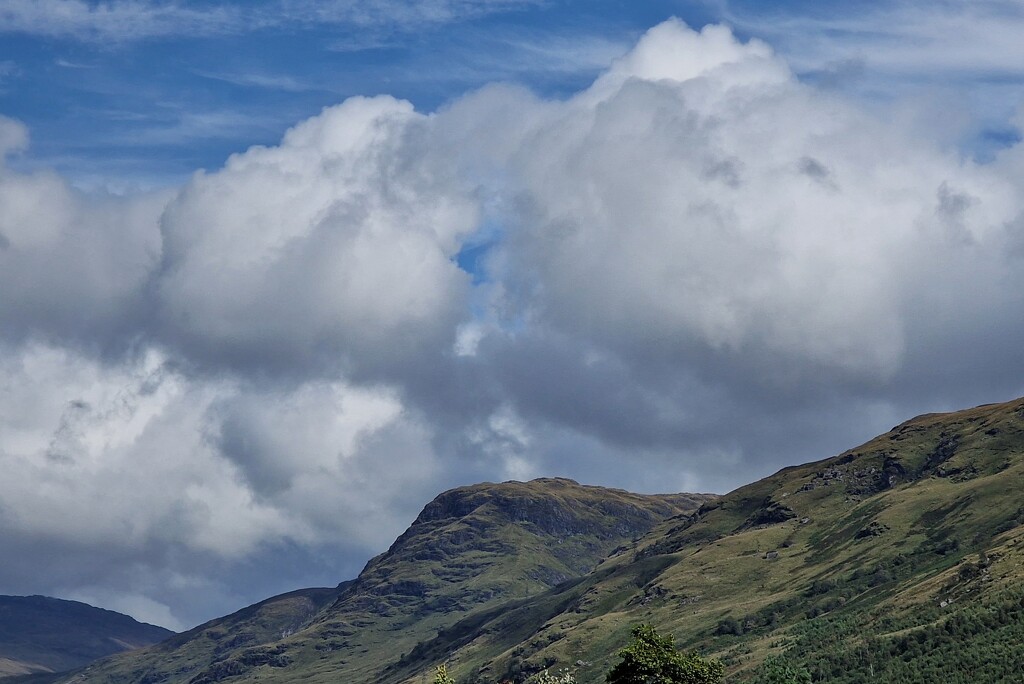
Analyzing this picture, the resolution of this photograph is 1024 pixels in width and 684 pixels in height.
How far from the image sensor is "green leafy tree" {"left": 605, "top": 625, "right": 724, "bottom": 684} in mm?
161250

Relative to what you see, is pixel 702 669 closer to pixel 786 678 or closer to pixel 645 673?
pixel 645 673

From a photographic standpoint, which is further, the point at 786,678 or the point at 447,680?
the point at 786,678

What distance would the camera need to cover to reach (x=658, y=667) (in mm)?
161000

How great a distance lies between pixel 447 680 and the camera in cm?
16000

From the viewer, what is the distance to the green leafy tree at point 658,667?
16125 centimetres

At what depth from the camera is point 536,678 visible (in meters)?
178

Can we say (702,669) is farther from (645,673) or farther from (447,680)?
(447,680)

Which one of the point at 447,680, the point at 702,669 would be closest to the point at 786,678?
the point at 702,669

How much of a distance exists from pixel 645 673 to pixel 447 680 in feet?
82.9

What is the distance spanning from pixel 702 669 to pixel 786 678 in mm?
28745

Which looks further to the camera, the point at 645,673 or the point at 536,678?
the point at 536,678

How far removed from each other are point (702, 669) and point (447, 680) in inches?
1298

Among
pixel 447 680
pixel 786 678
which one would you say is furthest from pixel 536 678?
pixel 786 678

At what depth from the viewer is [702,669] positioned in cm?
16338
